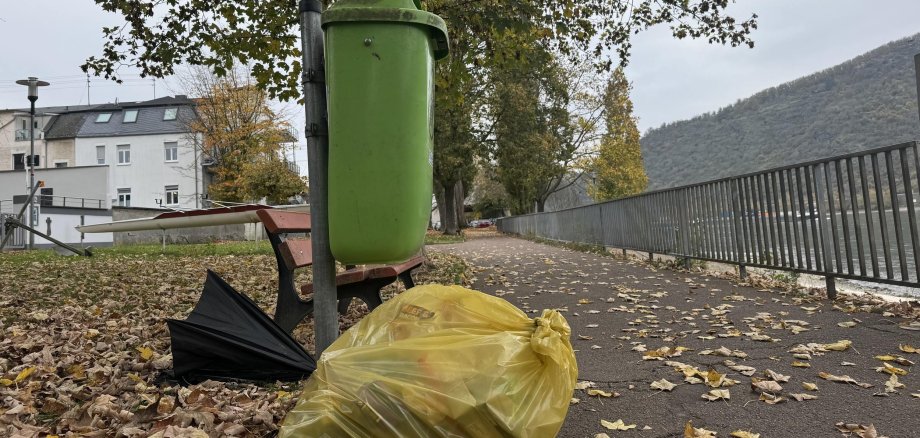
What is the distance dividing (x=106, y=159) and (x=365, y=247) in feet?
141

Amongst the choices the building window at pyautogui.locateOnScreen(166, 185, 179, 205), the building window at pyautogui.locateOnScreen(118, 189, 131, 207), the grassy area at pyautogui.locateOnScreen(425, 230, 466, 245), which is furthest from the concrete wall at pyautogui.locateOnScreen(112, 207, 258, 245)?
the building window at pyautogui.locateOnScreen(118, 189, 131, 207)

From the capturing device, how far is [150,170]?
36.2 metres

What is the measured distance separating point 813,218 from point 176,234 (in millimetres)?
21593

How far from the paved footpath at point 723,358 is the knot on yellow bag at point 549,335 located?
2.20 ft

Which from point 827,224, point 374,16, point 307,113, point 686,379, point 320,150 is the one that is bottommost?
point 686,379

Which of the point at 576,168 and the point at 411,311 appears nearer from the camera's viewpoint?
the point at 411,311

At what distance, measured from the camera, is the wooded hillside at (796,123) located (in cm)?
5209

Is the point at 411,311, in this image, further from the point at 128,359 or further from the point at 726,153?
the point at 726,153

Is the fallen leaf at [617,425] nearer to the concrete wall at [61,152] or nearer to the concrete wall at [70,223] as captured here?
the concrete wall at [70,223]

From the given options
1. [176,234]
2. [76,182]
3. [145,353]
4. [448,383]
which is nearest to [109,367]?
[145,353]

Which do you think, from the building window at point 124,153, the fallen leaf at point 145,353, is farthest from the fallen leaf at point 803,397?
the building window at point 124,153

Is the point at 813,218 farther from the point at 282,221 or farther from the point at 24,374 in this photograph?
the point at 24,374

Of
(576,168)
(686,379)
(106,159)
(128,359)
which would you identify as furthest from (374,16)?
(106,159)

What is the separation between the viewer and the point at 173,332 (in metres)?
2.51
